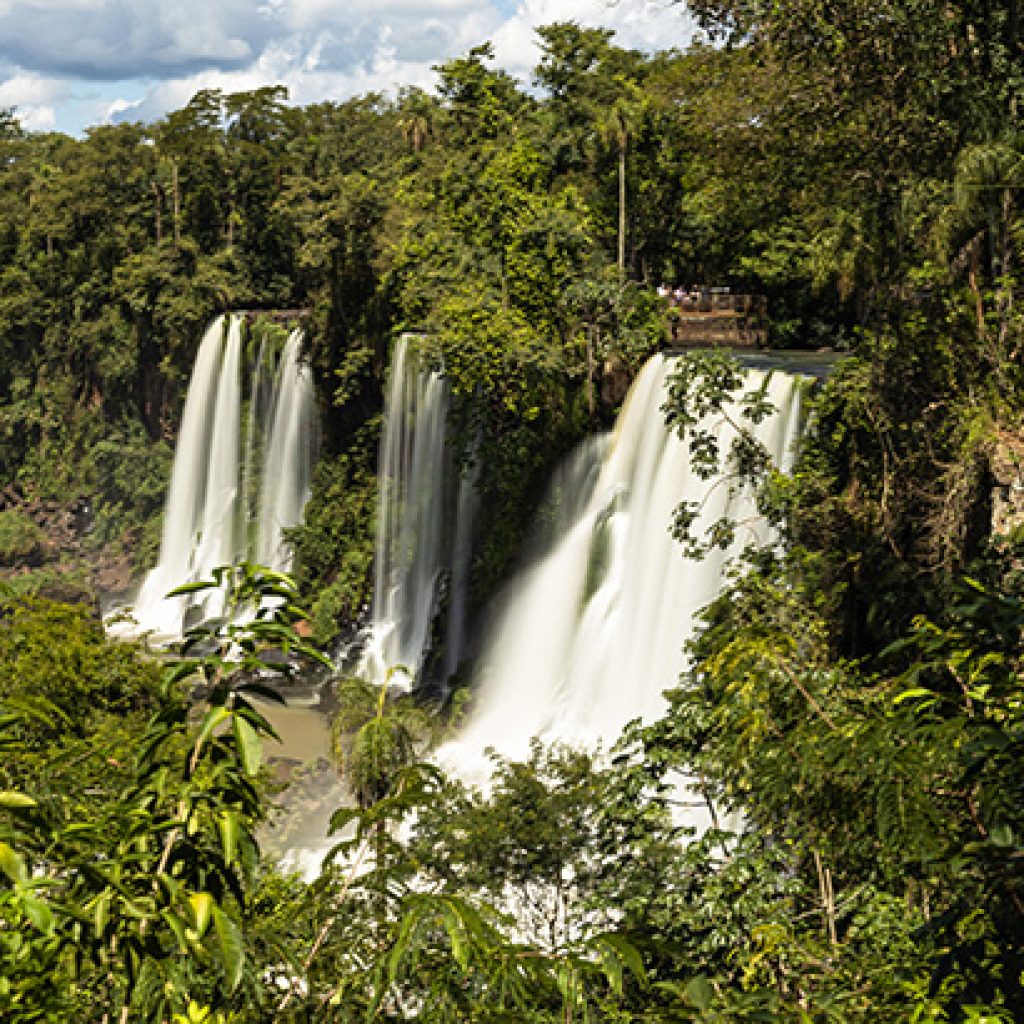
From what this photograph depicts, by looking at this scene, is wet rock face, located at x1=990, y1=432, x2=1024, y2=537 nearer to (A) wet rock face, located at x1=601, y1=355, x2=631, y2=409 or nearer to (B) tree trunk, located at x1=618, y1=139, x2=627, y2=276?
(A) wet rock face, located at x1=601, y1=355, x2=631, y2=409

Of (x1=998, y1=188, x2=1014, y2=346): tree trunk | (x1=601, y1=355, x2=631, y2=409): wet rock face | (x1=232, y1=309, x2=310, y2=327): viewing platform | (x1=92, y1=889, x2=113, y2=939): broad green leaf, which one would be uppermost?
(x1=998, y1=188, x2=1014, y2=346): tree trunk

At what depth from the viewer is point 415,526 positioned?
24.6 m

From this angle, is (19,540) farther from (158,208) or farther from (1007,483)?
(1007,483)

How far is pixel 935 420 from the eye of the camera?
1187cm

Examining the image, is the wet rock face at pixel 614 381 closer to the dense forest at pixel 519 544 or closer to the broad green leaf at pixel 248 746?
the dense forest at pixel 519 544

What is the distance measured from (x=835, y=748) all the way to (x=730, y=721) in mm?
2621

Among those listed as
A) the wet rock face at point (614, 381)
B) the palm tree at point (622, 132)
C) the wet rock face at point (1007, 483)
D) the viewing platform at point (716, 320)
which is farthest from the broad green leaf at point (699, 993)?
the palm tree at point (622, 132)

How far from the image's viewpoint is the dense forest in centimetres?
280

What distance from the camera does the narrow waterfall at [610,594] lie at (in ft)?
56.2

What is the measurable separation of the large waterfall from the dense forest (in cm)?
165

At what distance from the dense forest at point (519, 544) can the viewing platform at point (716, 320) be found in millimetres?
520

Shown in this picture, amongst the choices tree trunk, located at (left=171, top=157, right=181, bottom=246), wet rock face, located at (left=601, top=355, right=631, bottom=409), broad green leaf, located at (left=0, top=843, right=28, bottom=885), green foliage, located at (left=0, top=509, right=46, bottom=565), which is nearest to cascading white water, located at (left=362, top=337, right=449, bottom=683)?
wet rock face, located at (left=601, top=355, right=631, bottom=409)

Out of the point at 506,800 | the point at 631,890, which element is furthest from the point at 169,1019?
the point at 506,800

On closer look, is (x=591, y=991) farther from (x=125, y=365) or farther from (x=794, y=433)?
(x=125, y=365)
